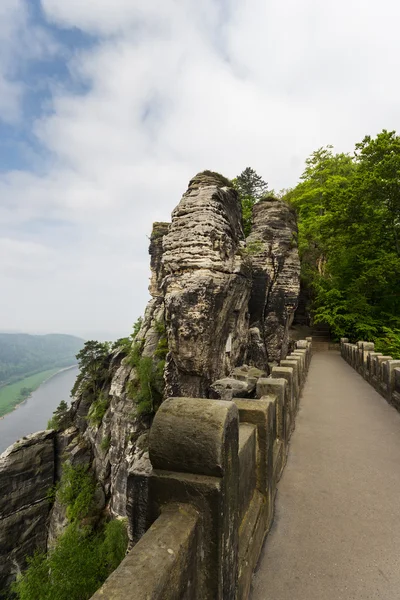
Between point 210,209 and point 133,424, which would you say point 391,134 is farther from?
point 133,424

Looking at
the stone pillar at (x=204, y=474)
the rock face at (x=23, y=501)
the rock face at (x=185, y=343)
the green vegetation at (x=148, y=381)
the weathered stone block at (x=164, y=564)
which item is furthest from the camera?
the rock face at (x=23, y=501)

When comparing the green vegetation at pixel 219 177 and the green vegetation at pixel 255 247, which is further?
the green vegetation at pixel 255 247

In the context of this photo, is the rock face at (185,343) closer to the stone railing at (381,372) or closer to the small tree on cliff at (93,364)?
the small tree on cliff at (93,364)

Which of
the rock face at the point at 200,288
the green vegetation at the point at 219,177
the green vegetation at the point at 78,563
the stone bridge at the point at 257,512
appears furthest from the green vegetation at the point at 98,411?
the stone bridge at the point at 257,512

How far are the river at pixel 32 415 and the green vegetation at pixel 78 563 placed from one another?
258 feet

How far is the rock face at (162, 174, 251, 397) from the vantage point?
15.7m

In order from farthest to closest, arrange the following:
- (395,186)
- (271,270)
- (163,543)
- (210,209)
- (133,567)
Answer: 1. (271,270)
2. (395,186)
3. (210,209)
4. (163,543)
5. (133,567)

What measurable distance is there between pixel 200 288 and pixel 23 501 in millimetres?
26271

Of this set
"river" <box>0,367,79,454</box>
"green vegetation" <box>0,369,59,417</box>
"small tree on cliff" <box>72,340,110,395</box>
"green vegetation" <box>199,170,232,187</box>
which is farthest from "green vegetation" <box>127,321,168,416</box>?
"green vegetation" <box>0,369,59,417</box>

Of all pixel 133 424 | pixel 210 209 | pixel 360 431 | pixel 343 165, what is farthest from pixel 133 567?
pixel 343 165

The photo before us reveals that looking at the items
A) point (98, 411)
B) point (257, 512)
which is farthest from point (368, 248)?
point (98, 411)

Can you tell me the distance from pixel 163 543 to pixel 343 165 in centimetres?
4037

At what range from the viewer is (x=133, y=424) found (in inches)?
845

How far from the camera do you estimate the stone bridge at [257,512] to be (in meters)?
1.65
